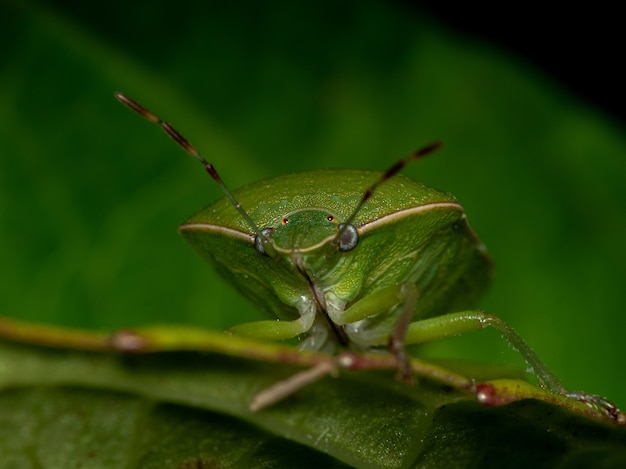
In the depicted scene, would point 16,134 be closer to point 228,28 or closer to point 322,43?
point 228,28

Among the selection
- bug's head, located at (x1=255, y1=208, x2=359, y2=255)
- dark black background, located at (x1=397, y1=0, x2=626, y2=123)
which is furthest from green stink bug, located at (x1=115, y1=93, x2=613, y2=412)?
dark black background, located at (x1=397, y1=0, x2=626, y2=123)

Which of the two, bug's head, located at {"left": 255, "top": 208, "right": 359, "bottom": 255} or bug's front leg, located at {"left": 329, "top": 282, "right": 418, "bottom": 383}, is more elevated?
bug's head, located at {"left": 255, "top": 208, "right": 359, "bottom": 255}

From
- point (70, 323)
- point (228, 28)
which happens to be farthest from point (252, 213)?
point (228, 28)

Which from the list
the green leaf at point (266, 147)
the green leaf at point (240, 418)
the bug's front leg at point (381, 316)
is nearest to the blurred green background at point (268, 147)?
the green leaf at point (266, 147)

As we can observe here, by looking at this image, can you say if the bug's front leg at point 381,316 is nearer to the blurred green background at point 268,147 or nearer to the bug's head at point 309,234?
the bug's head at point 309,234

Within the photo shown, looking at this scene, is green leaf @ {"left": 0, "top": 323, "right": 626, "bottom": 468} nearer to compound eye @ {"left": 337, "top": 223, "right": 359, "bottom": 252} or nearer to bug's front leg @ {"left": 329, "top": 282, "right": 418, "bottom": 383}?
bug's front leg @ {"left": 329, "top": 282, "right": 418, "bottom": 383}

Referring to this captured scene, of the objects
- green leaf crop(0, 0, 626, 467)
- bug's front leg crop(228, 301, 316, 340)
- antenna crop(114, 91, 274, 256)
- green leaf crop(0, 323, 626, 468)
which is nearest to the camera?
green leaf crop(0, 323, 626, 468)

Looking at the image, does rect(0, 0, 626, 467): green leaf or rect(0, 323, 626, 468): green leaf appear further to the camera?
Answer: rect(0, 0, 626, 467): green leaf
